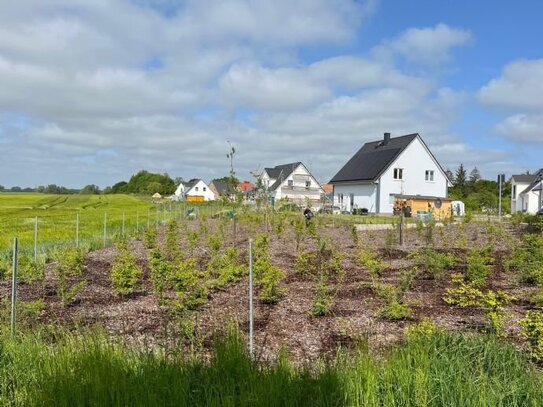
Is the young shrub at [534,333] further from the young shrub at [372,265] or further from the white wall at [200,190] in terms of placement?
the white wall at [200,190]

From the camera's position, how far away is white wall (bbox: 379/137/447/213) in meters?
38.1

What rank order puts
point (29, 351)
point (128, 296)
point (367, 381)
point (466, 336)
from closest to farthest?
point (367, 381) < point (29, 351) < point (466, 336) < point (128, 296)

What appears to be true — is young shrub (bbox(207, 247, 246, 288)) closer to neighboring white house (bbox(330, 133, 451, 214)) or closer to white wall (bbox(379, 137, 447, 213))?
neighboring white house (bbox(330, 133, 451, 214))

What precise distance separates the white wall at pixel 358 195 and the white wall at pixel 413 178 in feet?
3.03

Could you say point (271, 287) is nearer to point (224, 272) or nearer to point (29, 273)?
point (224, 272)

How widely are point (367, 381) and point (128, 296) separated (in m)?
4.57

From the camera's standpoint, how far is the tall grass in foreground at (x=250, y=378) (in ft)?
9.71

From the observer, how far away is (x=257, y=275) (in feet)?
23.6

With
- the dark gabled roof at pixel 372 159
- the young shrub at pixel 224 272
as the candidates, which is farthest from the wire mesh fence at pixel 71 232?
the dark gabled roof at pixel 372 159

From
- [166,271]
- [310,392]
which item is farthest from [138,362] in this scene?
[166,271]

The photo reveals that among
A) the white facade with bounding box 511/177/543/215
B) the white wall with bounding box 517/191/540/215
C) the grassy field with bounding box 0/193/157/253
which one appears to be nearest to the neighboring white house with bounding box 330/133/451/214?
the white facade with bounding box 511/177/543/215

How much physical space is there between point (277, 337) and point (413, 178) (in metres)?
35.8

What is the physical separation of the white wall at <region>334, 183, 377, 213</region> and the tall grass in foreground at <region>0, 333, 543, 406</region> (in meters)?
33.5

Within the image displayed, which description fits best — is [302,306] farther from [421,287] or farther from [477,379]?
[477,379]
